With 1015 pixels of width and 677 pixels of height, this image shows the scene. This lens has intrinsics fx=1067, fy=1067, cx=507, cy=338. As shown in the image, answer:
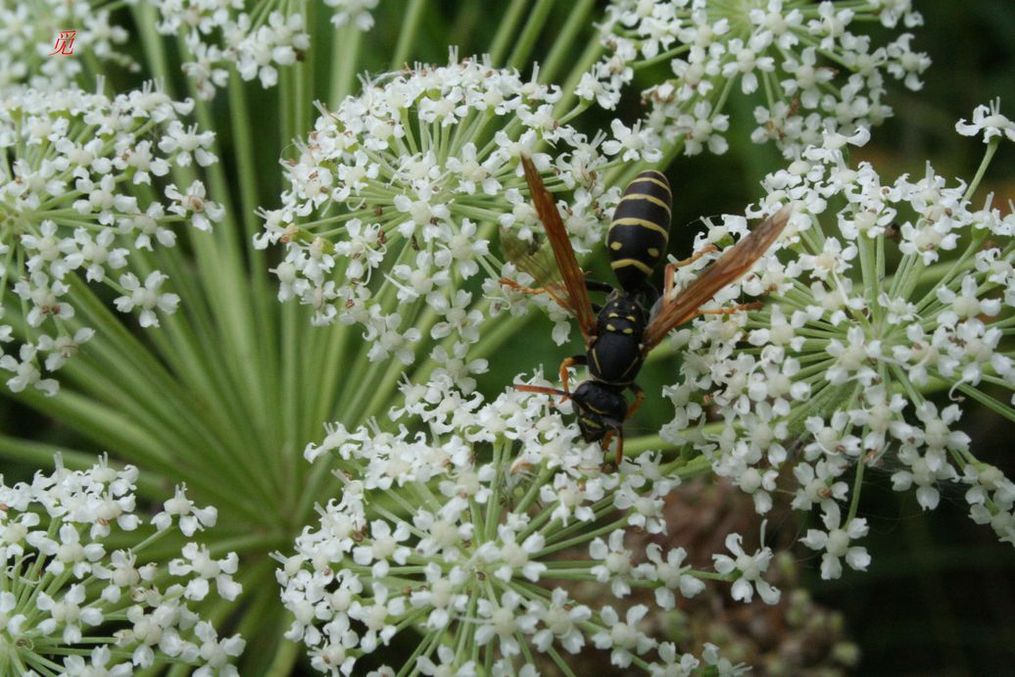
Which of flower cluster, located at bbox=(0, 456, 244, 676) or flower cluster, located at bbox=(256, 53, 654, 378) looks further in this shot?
flower cluster, located at bbox=(256, 53, 654, 378)

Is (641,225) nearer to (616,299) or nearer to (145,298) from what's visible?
(616,299)

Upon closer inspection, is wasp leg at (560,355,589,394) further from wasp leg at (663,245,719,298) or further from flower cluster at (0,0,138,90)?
flower cluster at (0,0,138,90)

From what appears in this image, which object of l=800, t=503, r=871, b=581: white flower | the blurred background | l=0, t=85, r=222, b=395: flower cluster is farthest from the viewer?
the blurred background

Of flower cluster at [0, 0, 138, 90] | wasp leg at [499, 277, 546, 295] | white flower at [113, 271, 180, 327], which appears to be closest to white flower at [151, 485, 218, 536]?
white flower at [113, 271, 180, 327]

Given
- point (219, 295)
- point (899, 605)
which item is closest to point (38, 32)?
point (219, 295)

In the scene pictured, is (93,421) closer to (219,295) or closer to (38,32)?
(219,295)

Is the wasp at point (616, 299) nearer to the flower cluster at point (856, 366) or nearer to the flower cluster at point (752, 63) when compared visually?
the flower cluster at point (856, 366)
